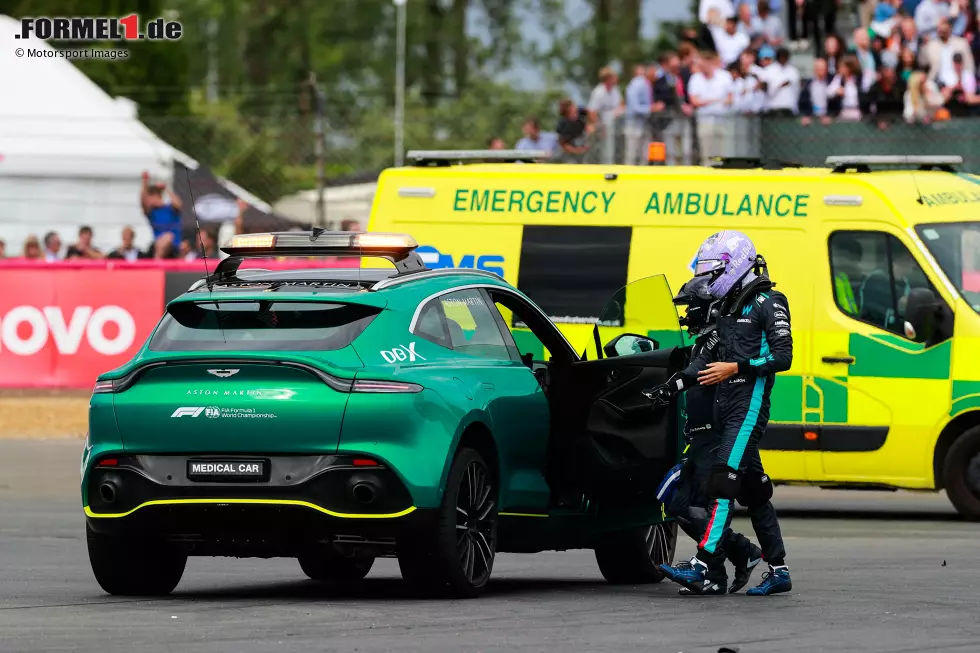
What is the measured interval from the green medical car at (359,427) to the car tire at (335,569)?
3.39ft

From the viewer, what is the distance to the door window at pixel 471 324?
9.81 metres

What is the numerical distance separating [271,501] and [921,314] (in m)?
6.62

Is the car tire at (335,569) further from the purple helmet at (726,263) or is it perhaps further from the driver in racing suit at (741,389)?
the purple helmet at (726,263)

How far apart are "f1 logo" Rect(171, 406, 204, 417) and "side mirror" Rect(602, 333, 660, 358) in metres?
2.22

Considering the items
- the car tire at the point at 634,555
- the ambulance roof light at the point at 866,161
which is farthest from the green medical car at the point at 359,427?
the ambulance roof light at the point at 866,161

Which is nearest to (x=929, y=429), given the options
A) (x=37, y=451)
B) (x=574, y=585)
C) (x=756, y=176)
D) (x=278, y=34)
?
(x=756, y=176)

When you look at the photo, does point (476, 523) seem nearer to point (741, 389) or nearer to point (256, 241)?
point (741, 389)

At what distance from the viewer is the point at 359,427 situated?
8.98m

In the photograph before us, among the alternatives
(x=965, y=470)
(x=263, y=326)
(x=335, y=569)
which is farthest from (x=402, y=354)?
(x=965, y=470)

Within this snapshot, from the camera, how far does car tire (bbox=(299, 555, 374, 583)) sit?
1085 centimetres

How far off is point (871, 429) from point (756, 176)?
A: 1.98 metres

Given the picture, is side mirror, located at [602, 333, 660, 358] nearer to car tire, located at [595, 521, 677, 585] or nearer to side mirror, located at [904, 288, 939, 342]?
car tire, located at [595, 521, 677, 585]

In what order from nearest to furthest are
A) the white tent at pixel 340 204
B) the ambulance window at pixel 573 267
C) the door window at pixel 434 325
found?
the door window at pixel 434 325, the ambulance window at pixel 573 267, the white tent at pixel 340 204

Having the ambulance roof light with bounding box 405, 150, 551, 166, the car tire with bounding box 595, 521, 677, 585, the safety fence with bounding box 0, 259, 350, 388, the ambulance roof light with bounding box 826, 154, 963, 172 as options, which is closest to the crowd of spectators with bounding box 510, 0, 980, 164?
the safety fence with bounding box 0, 259, 350, 388
